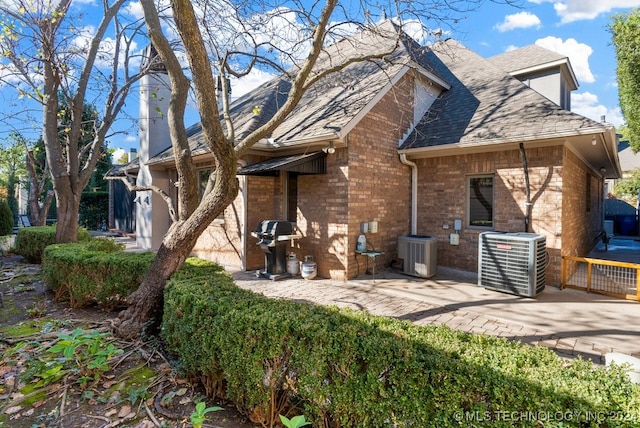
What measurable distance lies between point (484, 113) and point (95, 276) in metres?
9.48

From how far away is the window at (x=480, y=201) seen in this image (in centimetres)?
789

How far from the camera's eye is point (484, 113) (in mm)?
8227

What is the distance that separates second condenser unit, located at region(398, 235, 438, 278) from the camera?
7676 mm

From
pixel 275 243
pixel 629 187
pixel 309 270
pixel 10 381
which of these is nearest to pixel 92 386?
pixel 10 381

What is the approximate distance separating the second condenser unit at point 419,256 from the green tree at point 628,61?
11.9m

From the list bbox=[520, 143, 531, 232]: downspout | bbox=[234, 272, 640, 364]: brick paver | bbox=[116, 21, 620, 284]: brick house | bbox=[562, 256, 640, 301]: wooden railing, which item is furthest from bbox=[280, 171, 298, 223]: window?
bbox=[562, 256, 640, 301]: wooden railing

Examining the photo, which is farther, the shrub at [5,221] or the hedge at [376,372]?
the shrub at [5,221]

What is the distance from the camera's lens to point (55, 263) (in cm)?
591

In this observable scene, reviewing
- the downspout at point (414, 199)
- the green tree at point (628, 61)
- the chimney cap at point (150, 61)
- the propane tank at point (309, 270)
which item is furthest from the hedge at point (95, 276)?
the green tree at point (628, 61)

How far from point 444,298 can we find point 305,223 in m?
3.82

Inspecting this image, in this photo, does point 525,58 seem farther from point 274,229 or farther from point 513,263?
point 274,229

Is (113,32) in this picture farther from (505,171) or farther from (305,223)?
(505,171)

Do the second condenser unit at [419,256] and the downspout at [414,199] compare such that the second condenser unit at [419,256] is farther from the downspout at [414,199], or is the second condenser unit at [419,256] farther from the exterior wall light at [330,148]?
the exterior wall light at [330,148]

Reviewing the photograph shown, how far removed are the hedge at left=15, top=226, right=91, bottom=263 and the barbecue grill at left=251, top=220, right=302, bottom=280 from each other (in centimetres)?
602
